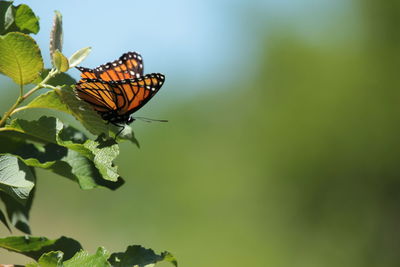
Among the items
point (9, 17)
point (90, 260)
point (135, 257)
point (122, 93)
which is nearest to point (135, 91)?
point (122, 93)

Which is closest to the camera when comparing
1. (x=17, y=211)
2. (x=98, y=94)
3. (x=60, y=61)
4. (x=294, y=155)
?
(x=60, y=61)

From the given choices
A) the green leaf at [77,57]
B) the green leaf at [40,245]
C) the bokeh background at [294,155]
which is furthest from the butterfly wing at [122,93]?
the bokeh background at [294,155]

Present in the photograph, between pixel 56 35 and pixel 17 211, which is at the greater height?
pixel 56 35

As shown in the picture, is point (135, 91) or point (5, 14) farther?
point (135, 91)

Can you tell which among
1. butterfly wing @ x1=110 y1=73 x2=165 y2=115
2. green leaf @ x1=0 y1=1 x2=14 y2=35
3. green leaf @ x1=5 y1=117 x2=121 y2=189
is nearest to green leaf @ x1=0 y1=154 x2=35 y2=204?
green leaf @ x1=5 y1=117 x2=121 y2=189

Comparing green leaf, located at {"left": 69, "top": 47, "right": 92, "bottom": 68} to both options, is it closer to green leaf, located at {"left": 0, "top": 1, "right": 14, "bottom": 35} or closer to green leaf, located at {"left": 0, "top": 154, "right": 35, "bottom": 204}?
green leaf, located at {"left": 0, "top": 1, "right": 14, "bottom": 35}

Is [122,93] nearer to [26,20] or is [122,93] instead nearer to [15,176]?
[26,20]
